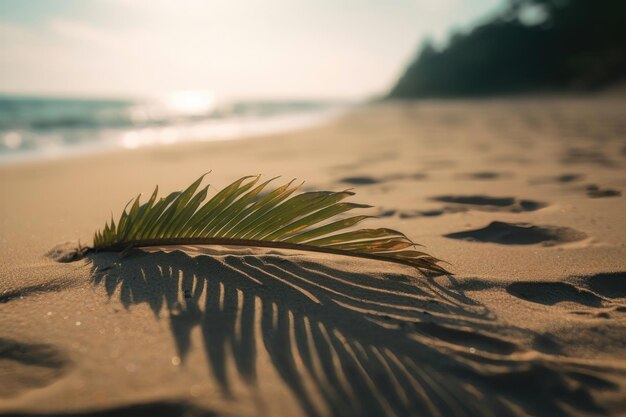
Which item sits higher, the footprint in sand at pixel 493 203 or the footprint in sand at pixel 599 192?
the footprint in sand at pixel 493 203

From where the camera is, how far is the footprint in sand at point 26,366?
986 millimetres

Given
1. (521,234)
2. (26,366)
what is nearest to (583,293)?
(521,234)

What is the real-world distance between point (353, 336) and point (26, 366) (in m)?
0.82

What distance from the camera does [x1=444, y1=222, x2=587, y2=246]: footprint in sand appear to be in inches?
73.0

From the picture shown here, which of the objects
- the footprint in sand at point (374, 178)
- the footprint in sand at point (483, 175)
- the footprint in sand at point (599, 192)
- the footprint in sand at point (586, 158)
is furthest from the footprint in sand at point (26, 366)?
the footprint in sand at point (586, 158)

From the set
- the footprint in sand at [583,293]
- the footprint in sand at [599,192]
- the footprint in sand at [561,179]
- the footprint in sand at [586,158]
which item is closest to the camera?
the footprint in sand at [583,293]

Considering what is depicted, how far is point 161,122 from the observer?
15.6m

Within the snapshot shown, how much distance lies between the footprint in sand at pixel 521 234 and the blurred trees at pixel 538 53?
25153mm

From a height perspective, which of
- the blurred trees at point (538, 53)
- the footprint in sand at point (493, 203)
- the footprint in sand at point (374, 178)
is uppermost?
the blurred trees at point (538, 53)

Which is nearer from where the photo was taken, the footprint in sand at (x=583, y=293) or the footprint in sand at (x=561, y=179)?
the footprint in sand at (x=583, y=293)

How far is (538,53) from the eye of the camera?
120ft

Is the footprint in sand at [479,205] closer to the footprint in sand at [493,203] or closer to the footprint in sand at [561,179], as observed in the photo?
the footprint in sand at [493,203]

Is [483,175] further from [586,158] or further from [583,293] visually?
[583,293]

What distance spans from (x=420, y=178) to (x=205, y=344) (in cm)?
254
